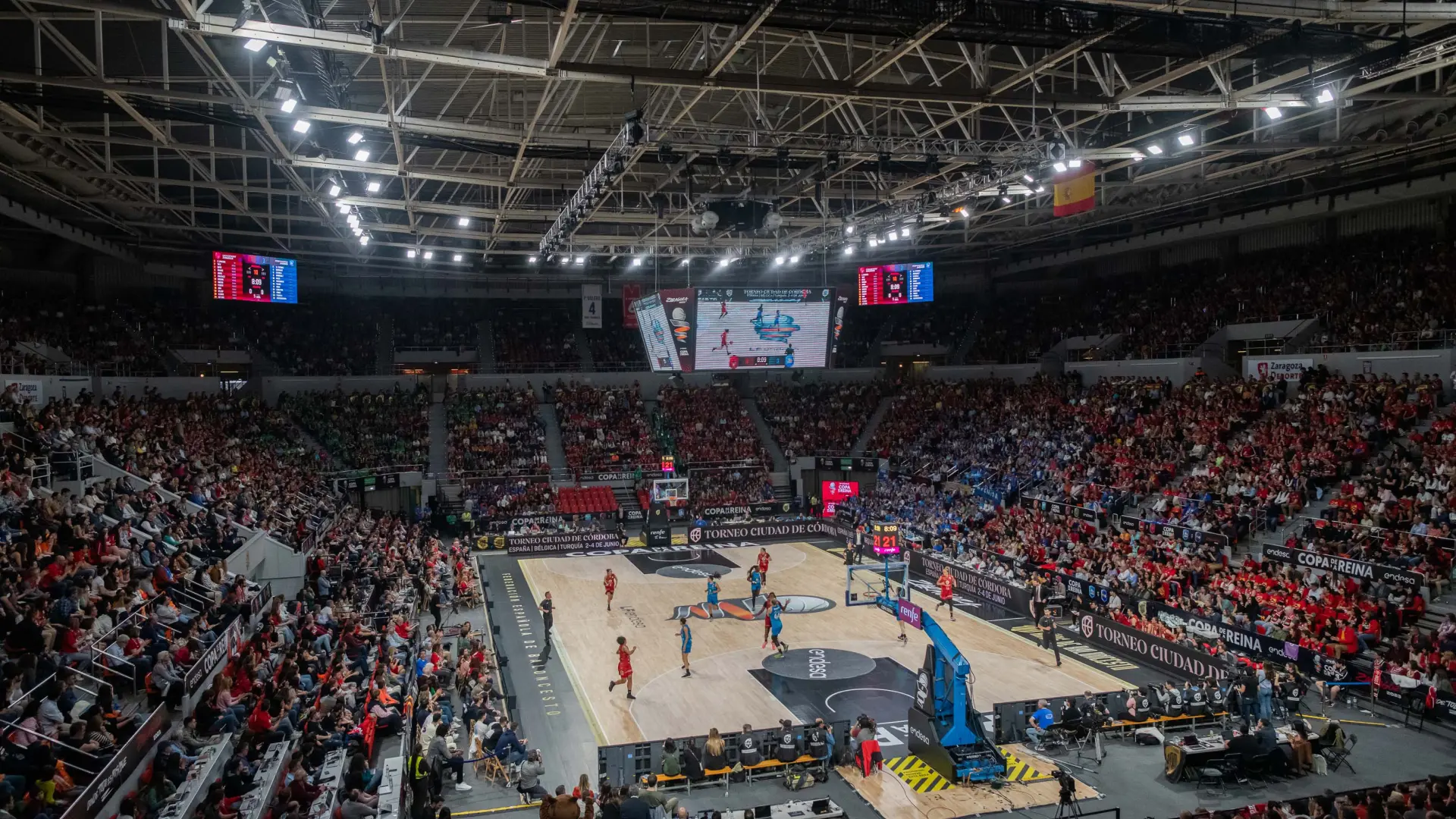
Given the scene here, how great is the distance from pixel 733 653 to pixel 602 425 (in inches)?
955

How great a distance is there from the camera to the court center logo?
2631 centimetres

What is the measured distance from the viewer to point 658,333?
30.8 metres

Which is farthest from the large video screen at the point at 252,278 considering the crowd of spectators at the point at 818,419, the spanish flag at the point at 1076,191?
the spanish flag at the point at 1076,191

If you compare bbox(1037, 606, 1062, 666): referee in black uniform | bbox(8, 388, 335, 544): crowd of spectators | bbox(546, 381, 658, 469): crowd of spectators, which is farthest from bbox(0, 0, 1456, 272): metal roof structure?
bbox(546, 381, 658, 469): crowd of spectators

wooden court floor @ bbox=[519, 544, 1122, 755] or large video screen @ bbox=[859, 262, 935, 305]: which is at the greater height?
large video screen @ bbox=[859, 262, 935, 305]

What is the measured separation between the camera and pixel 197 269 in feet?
138

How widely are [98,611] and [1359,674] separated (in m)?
21.7

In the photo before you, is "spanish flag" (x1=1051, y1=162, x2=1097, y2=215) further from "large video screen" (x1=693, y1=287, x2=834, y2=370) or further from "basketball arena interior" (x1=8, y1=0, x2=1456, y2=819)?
"large video screen" (x1=693, y1=287, x2=834, y2=370)

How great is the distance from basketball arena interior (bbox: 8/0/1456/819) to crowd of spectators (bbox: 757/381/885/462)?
0.71 meters

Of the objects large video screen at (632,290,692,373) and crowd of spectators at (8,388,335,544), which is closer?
crowd of spectators at (8,388,335,544)

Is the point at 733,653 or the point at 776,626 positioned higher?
the point at 776,626

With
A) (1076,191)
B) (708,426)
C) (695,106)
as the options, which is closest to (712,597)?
(695,106)

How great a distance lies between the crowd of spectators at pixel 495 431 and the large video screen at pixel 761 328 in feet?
47.8

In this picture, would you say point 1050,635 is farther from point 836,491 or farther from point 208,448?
point 208,448
